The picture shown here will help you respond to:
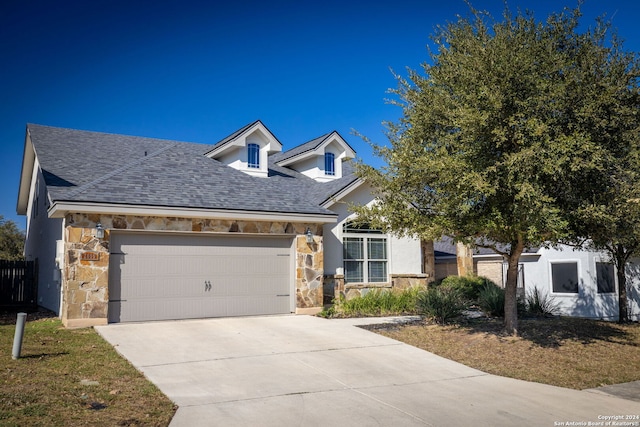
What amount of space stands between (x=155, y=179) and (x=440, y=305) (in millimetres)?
8588

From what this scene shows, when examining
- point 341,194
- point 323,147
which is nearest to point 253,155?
point 323,147

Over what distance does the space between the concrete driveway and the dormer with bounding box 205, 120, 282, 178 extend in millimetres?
7391

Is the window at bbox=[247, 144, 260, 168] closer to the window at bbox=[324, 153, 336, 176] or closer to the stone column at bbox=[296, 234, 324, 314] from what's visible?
the window at bbox=[324, 153, 336, 176]

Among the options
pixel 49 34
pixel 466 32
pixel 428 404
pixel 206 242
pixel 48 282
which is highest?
pixel 49 34

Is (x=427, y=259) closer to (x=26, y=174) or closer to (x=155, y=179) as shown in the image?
(x=155, y=179)

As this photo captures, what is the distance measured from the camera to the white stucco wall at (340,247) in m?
17.1

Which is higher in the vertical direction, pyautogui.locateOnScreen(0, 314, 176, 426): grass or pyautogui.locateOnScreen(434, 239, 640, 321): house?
pyautogui.locateOnScreen(434, 239, 640, 321): house

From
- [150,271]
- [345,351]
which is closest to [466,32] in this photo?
[345,351]

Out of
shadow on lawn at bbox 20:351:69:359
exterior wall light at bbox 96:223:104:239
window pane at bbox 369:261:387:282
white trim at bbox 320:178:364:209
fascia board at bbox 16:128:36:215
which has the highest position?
fascia board at bbox 16:128:36:215

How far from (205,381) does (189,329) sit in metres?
4.59

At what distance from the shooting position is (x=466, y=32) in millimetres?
11375

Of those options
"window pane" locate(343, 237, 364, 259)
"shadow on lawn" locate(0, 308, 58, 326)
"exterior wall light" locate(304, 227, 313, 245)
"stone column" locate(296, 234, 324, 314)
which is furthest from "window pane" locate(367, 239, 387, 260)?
"shadow on lawn" locate(0, 308, 58, 326)

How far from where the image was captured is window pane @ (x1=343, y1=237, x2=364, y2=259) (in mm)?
17469

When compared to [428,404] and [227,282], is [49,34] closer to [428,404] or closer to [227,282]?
[227,282]
